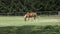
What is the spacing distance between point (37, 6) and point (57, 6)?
4032 mm

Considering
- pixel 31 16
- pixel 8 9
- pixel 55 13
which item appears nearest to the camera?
pixel 31 16

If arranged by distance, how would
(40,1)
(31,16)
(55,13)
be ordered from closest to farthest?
(31,16)
(55,13)
(40,1)

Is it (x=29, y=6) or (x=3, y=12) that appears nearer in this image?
(x=3, y=12)

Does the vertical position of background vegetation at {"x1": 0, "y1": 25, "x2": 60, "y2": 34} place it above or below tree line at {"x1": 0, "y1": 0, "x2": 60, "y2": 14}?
above

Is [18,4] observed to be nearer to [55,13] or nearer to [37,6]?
[37,6]

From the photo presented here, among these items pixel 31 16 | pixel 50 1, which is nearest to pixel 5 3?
pixel 50 1

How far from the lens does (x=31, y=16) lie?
91.7 ft

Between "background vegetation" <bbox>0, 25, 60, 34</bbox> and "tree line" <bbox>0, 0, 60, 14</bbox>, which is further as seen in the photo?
"tree line" <bbox>0, 0, 60, 14</bbox>

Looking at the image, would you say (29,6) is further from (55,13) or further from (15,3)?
(55,13)

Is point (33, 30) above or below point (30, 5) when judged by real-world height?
above

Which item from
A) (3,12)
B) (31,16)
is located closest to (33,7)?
(3,12)

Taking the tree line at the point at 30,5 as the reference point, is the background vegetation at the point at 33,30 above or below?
above

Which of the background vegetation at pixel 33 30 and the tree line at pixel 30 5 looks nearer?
the background vegetation at pixel 33 30

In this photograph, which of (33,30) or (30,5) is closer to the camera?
(33,30)
